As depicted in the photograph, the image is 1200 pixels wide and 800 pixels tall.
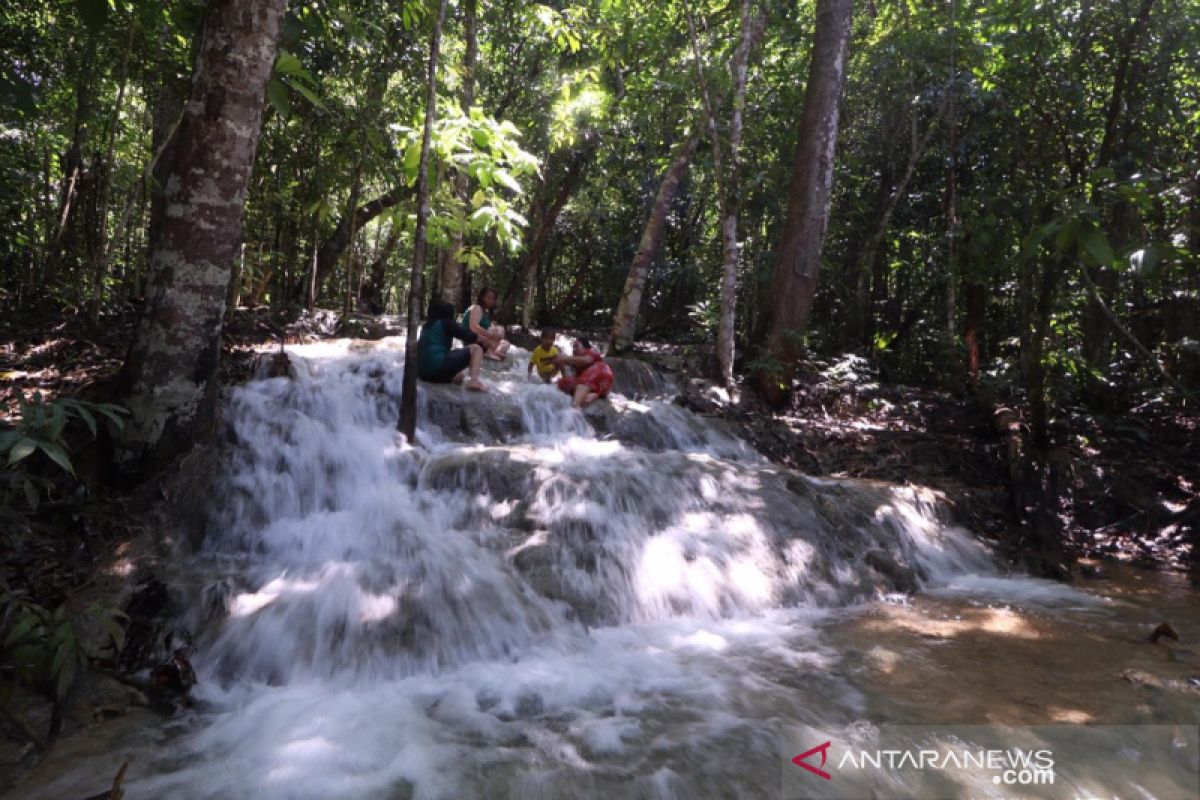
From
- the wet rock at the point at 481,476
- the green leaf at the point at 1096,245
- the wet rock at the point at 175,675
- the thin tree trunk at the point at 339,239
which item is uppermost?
the thin tree trunk at the point at 339,239

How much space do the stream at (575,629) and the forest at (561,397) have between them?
0.03 m

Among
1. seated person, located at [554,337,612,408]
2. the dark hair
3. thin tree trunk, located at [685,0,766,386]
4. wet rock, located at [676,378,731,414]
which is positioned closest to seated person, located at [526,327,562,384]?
seated person, located at [554,337,612,408]

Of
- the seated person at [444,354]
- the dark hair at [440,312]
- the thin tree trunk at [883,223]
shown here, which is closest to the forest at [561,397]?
the thin tree trunk at [883,223]

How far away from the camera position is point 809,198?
9.01 metres

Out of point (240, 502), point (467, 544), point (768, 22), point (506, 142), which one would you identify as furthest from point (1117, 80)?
point (240, 502)

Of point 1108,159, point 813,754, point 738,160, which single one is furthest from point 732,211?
point 813,754

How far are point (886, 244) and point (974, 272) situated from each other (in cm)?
373

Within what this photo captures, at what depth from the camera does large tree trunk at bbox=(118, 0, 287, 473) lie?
4.04 metres

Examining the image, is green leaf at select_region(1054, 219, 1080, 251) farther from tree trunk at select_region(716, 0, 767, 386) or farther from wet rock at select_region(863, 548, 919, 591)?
tree trunk at select_region(716, 0, 767, 386)

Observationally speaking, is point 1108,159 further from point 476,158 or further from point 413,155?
point 413,155

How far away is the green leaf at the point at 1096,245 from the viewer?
2.90 metres

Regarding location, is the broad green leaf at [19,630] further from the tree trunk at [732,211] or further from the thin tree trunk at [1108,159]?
the tree trunk at [732,211]

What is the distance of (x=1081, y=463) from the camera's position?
689 cm

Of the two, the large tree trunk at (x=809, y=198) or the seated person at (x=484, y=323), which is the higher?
the large tree trunk at (x=809, y=198)
